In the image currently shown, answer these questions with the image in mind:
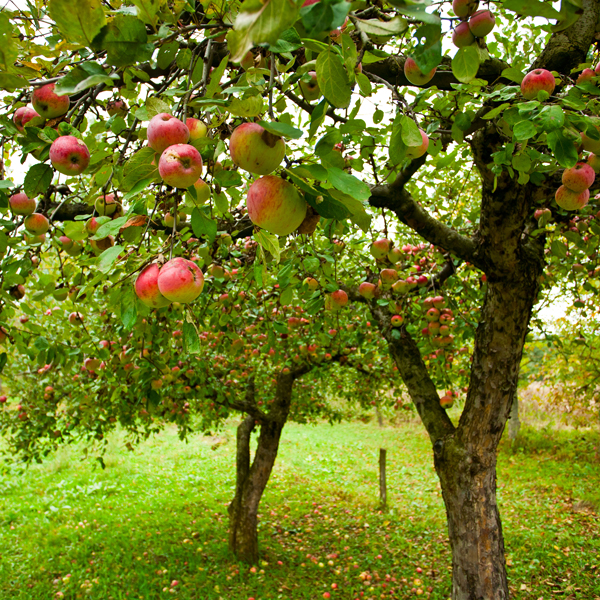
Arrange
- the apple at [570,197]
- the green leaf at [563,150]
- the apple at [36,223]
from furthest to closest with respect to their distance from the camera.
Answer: the apple at [570,197], the apple at [36,223], the green leaf at [563,150]

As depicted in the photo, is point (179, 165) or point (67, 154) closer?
point (179, 165)

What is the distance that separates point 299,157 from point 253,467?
557cm

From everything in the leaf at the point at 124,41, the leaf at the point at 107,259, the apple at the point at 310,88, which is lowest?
the leaf at the point at 107,259

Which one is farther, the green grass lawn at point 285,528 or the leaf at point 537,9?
the green grass lawn at point 285,528

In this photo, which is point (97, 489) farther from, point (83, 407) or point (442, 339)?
point (442, 339)

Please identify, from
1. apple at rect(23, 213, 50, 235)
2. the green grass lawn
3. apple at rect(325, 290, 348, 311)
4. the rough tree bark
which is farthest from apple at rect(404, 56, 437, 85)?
the green grass lawn

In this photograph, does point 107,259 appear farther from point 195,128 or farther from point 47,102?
point 47,102

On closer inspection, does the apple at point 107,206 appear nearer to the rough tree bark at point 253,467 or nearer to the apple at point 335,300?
the apple at point 335,300

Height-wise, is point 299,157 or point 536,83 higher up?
point 536,83

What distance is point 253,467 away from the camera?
6.24 metres

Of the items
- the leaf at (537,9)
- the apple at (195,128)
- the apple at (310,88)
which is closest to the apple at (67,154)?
the apple at (195,128)

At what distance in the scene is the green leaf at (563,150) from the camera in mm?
1243

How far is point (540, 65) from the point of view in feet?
7.77

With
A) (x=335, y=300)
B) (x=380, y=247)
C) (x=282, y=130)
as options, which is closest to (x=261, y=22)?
(x=282, y=130)
